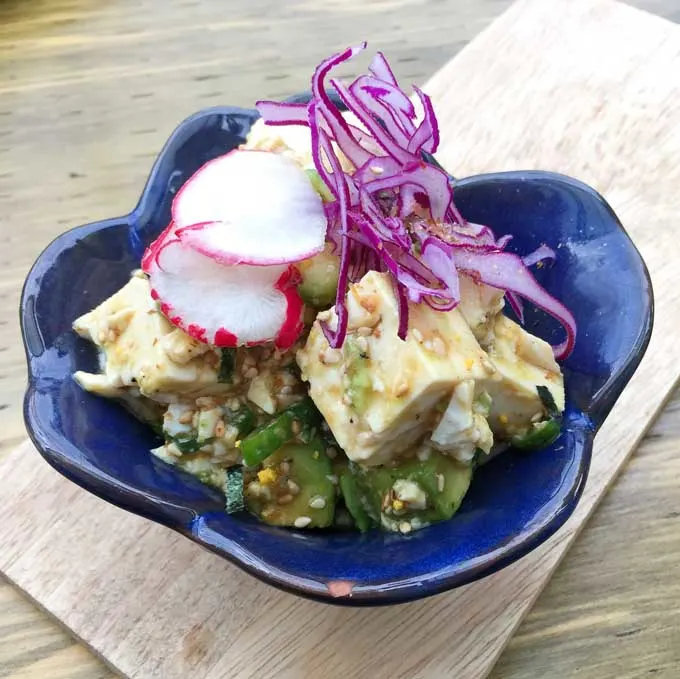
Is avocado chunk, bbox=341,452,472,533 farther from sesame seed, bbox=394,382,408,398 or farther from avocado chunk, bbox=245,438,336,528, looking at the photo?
sesame seed, bbox=394,382,408,398

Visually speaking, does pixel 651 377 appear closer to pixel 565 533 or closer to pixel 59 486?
pixel 565 533

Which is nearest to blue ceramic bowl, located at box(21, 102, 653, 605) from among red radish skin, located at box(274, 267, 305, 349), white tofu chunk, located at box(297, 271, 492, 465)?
white tofu chunk, located at box(297, 271, 492, 465)

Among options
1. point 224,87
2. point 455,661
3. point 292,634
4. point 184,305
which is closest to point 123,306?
point 184,305

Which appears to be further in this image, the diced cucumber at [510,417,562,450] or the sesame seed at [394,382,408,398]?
the diced cucumber at [510,417,562,450]

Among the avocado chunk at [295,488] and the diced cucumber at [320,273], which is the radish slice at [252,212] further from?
the avocado chunk at [295,488]

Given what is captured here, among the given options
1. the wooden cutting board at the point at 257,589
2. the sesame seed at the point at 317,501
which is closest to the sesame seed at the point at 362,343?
the sesame seed at the point at 317,501

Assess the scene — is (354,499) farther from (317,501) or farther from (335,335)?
(335,335)

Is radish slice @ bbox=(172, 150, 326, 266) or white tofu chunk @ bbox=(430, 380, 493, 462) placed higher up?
radish slice @ bbox=(172, 150, 326, 266)
